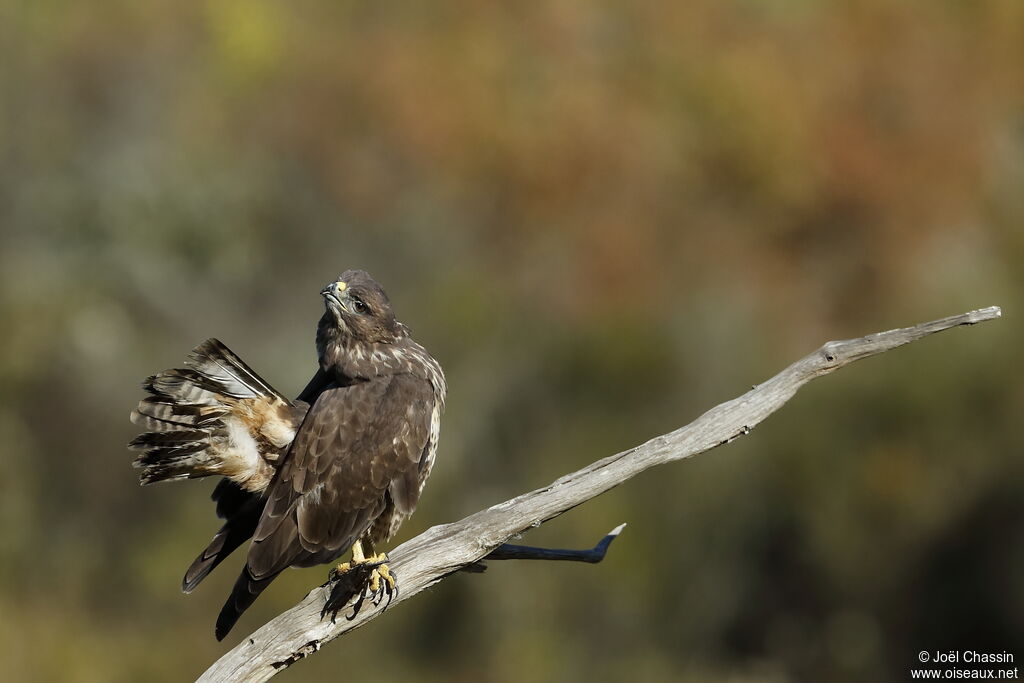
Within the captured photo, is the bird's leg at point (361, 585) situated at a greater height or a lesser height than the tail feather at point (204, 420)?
lesser

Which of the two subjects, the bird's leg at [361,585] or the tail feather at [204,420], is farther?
the tail feather at [204,420]

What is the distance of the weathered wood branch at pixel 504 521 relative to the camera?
5.09 metres

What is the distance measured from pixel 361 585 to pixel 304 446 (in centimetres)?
75

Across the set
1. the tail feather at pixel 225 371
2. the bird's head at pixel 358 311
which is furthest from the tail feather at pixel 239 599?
the bird's head at pixel 358 311

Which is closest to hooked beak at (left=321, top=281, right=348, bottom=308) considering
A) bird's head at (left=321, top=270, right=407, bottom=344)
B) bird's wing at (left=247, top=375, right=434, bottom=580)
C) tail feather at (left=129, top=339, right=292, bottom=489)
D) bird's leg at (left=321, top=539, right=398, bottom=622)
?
bird's head at (left=321, top=270, right=407, bottom=344)

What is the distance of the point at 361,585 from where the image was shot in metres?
5.39

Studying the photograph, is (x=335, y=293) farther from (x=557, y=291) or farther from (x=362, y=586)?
(x=557, y=291)

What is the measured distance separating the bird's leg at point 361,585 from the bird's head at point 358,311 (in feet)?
3.84

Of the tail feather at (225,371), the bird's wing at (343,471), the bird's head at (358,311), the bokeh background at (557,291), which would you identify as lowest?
the bird's wing at (343,471)

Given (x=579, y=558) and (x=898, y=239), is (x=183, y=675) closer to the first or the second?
(x=579, y=558)

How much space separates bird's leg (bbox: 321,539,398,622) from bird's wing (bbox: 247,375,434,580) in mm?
278

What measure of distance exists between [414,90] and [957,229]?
10.2m

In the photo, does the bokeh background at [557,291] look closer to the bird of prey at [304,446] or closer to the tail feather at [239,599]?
the bird of prey at [304,446]

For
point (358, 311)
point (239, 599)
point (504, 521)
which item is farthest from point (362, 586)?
point (358, 311)
